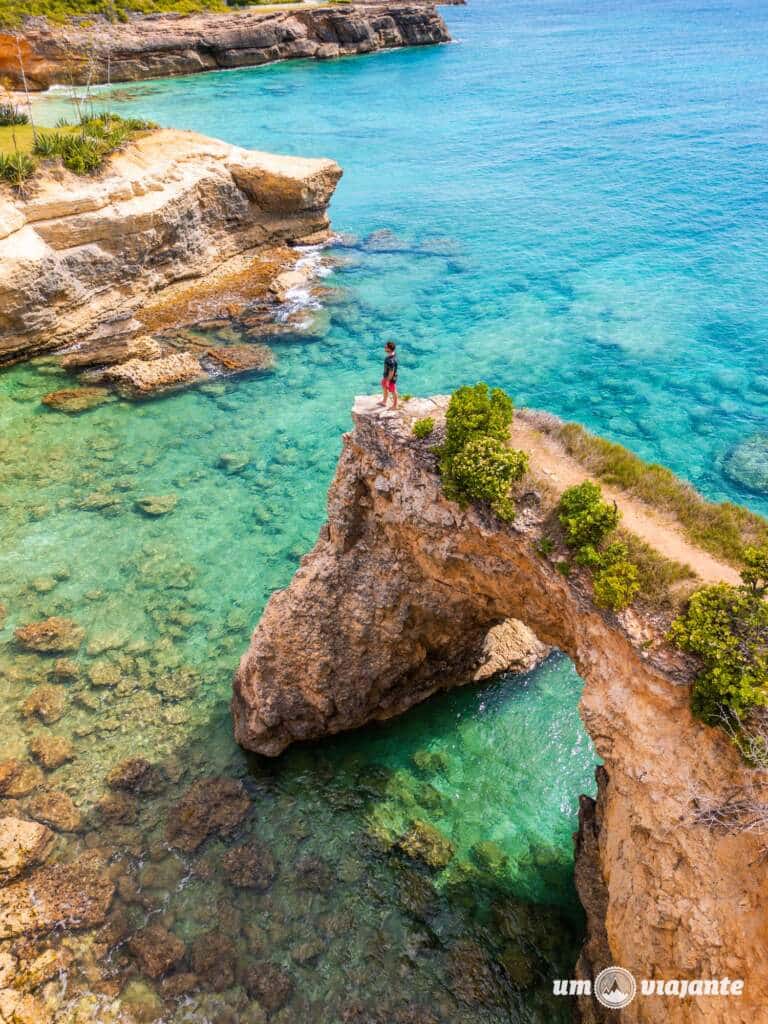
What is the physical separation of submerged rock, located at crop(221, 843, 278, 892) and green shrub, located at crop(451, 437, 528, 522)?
10.7 metres

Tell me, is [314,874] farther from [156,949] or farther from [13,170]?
[13,170]

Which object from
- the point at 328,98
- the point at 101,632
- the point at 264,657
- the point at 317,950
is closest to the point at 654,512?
the point at 264,657

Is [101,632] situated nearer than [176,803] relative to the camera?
No

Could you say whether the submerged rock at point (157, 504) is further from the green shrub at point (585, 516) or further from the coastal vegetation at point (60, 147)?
the green shrub at point (585, 516)

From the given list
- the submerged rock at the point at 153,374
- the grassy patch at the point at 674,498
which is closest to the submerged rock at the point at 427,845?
Result: the grassy patch at the point at 674,498

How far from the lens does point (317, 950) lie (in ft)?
49.4

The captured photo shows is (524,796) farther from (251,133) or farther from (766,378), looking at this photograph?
(251,133)

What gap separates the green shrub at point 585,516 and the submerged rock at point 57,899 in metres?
14.2

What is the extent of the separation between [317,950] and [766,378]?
35.6 metres

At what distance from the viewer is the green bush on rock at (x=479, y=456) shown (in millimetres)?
13531

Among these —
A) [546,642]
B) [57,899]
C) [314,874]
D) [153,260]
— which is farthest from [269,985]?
[153,260]

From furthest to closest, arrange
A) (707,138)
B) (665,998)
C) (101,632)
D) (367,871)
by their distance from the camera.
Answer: (707,138), (101,632), (367,871), (665,998)

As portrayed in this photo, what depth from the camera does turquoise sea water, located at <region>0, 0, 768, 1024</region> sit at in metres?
15.5

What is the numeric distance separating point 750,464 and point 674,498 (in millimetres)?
19433
